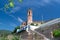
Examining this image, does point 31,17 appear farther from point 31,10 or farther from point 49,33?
point 49,33

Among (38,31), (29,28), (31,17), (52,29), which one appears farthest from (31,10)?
(52,29)

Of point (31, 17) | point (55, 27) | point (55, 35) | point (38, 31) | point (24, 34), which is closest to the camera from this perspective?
point (55, 35)

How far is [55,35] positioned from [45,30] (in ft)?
13.8

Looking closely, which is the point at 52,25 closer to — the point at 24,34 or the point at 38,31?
the point at 38,31

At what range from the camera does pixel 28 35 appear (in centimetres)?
3694

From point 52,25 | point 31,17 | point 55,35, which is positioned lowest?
point 55,35

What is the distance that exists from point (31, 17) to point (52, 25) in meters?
14.7

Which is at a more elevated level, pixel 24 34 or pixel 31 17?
pixel 31 17

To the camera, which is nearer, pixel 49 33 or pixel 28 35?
pixel 49 33

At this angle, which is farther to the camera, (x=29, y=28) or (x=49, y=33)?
(x=29, y=28)

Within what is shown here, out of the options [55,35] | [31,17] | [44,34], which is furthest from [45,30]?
[31,17]

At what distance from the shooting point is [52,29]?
3184cm

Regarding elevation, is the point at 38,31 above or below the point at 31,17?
below

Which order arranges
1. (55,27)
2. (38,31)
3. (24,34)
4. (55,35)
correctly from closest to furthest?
(55,35) → (55,27) → (38,31) → (24,34)
